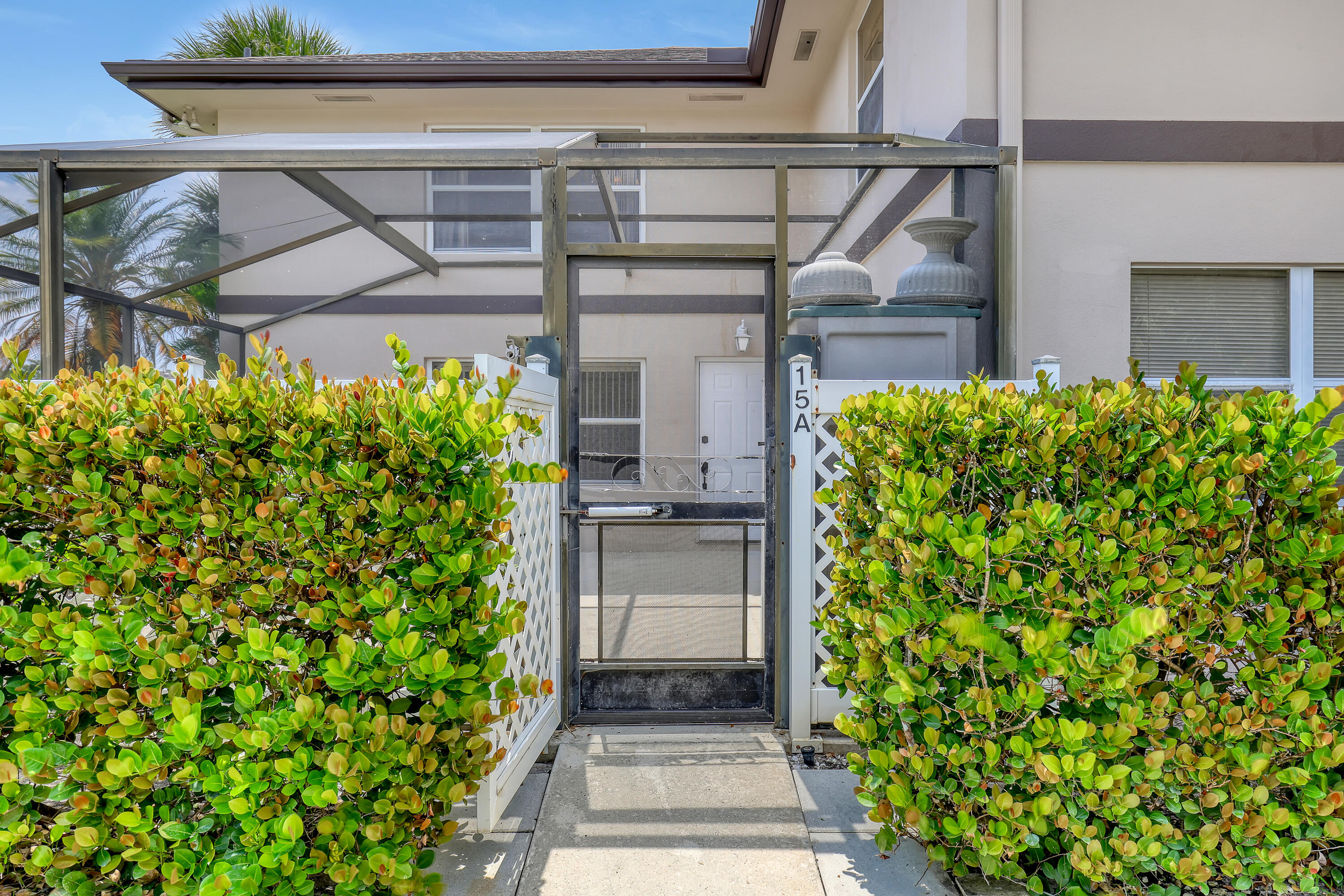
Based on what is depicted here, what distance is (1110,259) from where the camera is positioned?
387 centimetres

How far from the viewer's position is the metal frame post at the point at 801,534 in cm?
316

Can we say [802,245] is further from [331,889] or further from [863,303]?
[331,889]

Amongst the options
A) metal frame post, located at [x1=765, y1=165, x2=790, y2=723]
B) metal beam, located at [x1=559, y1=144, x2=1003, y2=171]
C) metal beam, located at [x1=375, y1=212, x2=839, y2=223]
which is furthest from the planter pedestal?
metal beam, located at [x1=559, y1=144, x2=1003, y2=171]

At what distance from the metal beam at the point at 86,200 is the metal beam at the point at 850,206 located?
143 inches

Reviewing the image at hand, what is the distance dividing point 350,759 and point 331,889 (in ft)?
1.85

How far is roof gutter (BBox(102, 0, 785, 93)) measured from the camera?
7672 mm

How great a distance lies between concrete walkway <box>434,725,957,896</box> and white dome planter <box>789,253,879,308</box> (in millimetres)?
2106

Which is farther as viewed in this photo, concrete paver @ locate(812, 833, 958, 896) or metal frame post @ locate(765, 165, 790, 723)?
metal frame post @ locate(765, 165, 790, 723)

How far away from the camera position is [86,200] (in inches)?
148

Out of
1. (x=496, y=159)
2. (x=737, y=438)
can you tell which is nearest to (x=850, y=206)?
(x=737, y=438)

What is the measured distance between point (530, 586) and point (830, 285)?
200 cm

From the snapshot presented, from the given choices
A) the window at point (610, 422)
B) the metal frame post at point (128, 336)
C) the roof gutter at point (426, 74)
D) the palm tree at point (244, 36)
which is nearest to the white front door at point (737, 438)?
the window at point (610, 422)

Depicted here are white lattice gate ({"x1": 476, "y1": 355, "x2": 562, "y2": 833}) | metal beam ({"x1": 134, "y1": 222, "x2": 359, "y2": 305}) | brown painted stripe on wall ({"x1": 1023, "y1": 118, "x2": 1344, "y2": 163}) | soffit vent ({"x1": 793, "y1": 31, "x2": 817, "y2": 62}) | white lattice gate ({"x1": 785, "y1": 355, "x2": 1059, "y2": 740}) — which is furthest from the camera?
soffit vent ({"x1": 793, "y1": 31, "x2": 817, "y2": 62})

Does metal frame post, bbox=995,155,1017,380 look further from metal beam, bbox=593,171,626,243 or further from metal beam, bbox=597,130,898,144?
metal beam, bbox=593,171,626,243
